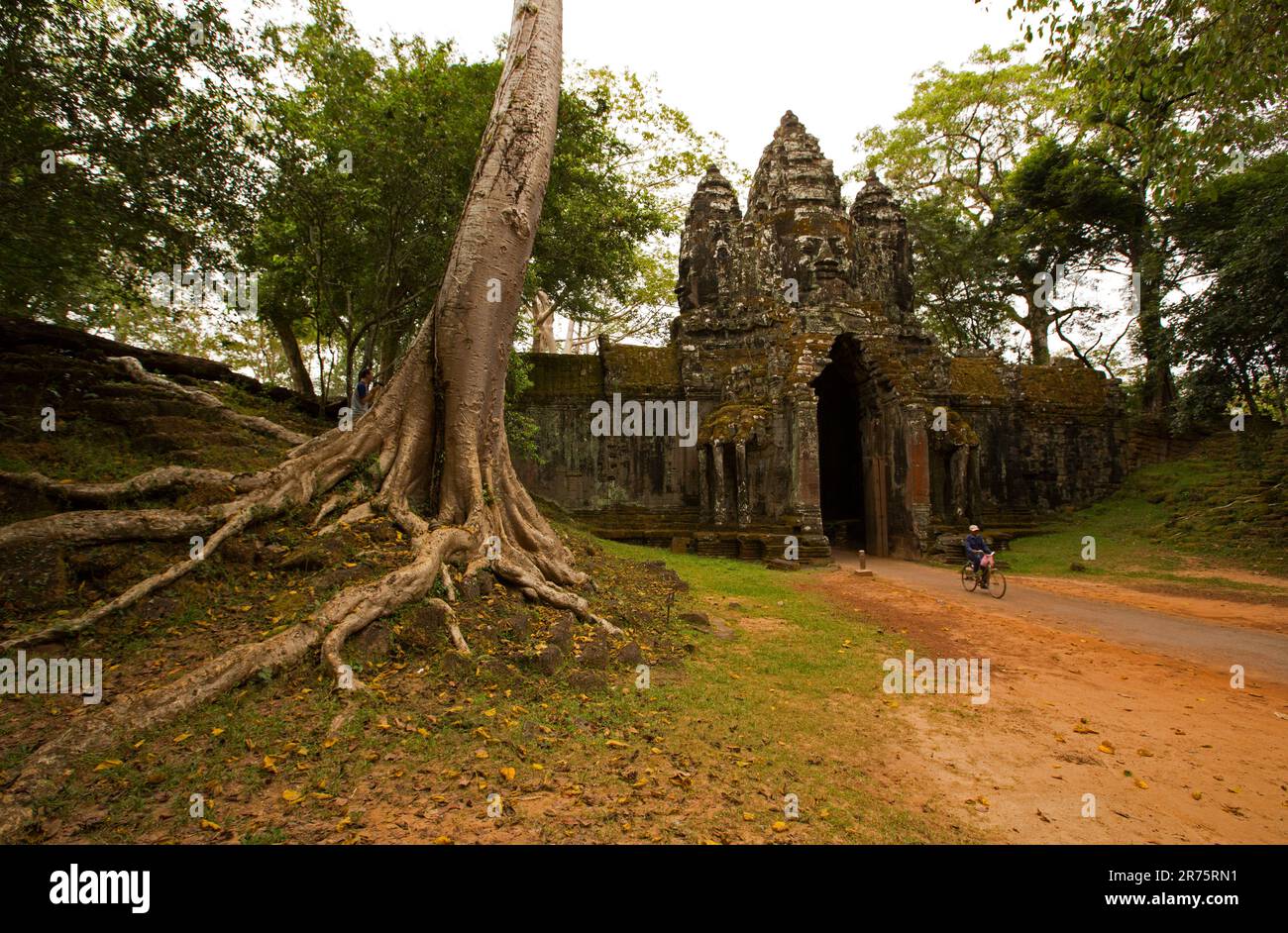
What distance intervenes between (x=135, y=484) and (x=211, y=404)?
412 centimetres

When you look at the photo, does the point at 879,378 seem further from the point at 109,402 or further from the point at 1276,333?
the point at 109,402

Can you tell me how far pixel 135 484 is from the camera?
5.07 metres

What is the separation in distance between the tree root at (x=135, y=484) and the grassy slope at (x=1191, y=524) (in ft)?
47.9

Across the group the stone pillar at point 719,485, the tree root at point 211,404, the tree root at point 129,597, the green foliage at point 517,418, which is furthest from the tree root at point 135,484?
the stone pillar at point 719,485

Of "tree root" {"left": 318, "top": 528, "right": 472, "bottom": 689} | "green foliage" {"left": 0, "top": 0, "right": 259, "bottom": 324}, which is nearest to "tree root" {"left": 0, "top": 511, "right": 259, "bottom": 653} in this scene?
"tree root" {"left": 318, "top": 528, "right": 472, "bottom": 689}

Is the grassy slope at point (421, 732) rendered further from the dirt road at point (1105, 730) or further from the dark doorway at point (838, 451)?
the dark doorway at point (838, 451)

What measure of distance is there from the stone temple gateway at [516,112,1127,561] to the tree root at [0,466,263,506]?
406 inches

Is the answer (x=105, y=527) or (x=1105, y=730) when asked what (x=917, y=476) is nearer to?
(x=1105, y=730)

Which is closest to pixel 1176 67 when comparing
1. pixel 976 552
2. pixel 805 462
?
pixel 976 552

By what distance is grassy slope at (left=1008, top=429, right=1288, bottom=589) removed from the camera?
12.6 metres

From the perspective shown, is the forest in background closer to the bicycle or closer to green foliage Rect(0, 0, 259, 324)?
green foliage Rect(0, 0, 259, 324)

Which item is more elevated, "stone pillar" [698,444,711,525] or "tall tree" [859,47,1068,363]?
"tall tree" [859,47,1068,363]

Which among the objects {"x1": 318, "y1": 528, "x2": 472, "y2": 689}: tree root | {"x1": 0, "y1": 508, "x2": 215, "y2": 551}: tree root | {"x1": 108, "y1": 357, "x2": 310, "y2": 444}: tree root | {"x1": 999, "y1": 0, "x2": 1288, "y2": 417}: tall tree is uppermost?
{"x1": 999, "y1": 0, "x2": 1288, "y2": 417}: tall tree

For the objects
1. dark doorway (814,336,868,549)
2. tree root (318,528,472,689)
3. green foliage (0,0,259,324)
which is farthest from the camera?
dark doorway (814,336,868,549)
